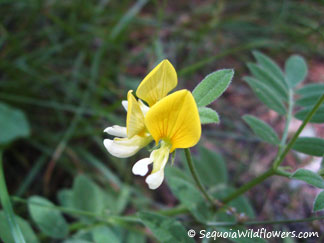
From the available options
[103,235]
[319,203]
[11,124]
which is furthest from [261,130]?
[11,124]

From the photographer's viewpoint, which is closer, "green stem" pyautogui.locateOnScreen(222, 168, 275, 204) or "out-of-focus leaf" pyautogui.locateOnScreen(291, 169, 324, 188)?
"out-of-focus leaf" pyautogui.locateOnScreen(291, 169, 324, 188)

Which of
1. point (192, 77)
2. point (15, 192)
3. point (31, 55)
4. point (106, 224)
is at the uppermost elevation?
point (192, 77)

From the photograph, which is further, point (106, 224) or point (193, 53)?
point (193, 53)

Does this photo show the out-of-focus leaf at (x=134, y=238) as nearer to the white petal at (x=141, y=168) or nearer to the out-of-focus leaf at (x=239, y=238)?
the out-of-focus leaf at (x=239, y=238)

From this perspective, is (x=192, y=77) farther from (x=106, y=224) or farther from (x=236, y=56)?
(x=106, y=224)

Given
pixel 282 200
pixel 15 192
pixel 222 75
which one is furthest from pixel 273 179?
pixel 15 192

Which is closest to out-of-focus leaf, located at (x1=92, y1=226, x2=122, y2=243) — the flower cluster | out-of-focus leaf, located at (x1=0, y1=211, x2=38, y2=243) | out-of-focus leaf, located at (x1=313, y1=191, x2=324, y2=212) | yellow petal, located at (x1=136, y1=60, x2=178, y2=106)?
out-of-focus leaf, located at (x1=0, y1=211, x2=38, y2=243)

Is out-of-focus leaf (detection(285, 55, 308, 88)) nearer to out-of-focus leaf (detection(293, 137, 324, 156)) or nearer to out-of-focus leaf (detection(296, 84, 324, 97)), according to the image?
out-of-focus leaf (detection(296, 84, 324, 97))

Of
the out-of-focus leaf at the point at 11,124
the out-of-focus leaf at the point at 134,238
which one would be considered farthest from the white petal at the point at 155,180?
the out-of-focus leaf at the point at 11,124
